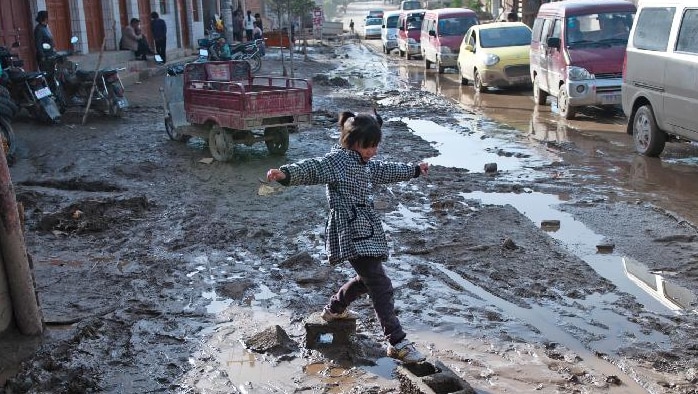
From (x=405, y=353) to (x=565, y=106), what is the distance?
1022 cm

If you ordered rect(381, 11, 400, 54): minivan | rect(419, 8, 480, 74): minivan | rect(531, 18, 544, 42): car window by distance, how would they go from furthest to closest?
1. rect(381, 11, 400, 54): minivan
2. rect(419, 8, 480, 74): minivan
3. rect(531, 18, 544, 42): car window

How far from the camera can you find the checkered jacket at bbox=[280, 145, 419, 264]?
4348 mm

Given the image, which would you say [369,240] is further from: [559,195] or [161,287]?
[559,195]

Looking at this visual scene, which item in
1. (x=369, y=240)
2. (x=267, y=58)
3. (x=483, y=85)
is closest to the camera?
(x=369, y=240)

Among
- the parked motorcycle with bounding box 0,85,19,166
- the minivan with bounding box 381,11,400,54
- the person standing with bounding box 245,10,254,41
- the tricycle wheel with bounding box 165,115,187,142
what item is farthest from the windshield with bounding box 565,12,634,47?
the person standing with bounding box 245,10,254,41

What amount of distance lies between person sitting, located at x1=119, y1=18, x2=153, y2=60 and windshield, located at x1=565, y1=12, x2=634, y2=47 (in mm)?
13957

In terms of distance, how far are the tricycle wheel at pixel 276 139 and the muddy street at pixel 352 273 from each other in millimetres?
221

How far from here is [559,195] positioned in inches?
331

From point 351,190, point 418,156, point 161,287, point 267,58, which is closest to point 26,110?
point 418,156

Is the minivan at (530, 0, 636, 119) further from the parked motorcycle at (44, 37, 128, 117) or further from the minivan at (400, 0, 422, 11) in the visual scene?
A: the minivan at (400, 0, 422, 11)

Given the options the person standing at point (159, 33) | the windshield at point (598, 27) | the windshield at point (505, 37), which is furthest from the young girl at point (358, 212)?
the person standing at point (159, 33)

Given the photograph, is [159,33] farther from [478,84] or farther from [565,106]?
[565,106]

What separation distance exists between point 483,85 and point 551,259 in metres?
12.8

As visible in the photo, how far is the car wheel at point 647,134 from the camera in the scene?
9.88 meters
